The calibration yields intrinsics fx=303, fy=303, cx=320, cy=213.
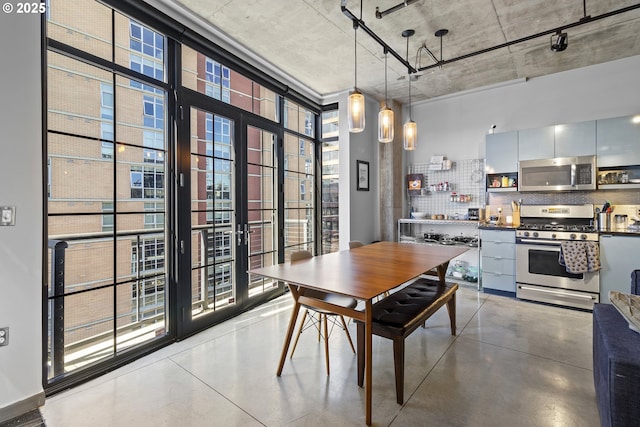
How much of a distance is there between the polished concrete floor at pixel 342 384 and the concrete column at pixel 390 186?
236 centimetres

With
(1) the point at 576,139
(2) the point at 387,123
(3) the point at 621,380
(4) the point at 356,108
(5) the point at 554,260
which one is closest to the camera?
(3) the point at 621,380

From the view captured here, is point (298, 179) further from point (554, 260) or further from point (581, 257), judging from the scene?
point (581, 257)

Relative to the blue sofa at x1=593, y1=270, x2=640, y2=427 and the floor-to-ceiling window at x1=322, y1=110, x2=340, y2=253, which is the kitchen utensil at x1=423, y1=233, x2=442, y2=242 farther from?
the blue sofa at x1=593, y1=270, x2=640, y2=427

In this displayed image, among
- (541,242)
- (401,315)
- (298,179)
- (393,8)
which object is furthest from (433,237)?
(393,8)

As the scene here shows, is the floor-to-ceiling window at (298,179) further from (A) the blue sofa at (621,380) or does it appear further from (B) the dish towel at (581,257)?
(A) the blue sofa at (621,380)

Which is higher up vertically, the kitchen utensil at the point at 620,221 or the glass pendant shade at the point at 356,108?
the glass pendant shade at the point at 356,108

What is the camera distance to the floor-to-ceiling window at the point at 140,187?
228 centimetres

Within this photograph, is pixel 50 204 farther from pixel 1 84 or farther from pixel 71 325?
pixel 71 325

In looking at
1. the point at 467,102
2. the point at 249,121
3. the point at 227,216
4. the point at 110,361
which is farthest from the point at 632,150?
the point at 110,361

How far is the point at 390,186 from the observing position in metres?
5.29

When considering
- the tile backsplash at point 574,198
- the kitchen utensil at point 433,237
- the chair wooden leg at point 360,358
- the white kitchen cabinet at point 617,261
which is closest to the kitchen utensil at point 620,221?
the tile backsplash at point 574,198

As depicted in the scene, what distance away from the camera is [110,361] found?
2.45 metres

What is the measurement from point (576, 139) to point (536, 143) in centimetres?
43

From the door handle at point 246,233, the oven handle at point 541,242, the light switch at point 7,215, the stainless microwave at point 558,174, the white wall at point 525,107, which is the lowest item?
the oven handle at point 541,242
